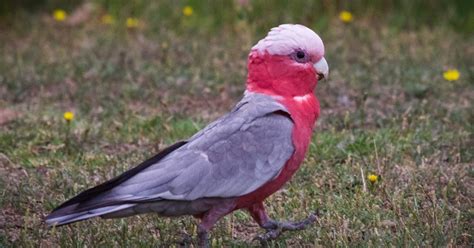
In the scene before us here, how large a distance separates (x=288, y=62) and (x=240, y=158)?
0.47 metres

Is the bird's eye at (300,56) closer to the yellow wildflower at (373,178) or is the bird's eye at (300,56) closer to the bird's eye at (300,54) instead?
the bird's eye at (300,54)

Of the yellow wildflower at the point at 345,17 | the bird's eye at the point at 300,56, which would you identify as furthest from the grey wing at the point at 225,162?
the yellow wildflower at the point at 345,17

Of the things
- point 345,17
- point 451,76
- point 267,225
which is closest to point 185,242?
point 267,225

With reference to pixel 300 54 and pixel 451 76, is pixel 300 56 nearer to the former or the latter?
pixel 300 54

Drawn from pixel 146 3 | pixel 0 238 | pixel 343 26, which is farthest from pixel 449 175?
pixel 146 3

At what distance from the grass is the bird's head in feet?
2.19

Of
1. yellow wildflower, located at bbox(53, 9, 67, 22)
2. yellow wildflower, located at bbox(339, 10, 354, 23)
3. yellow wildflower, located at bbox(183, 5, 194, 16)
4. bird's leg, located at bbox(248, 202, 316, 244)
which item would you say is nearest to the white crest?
bird's leg, located at bbox(248, 202, 316, 244)

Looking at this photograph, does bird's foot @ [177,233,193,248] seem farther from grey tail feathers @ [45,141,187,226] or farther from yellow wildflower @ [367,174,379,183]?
yellow wildflower @ [367,174,379,183]

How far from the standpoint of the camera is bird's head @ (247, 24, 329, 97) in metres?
4.00

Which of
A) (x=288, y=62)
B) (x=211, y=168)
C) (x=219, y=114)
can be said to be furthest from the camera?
(x=219, y=114)

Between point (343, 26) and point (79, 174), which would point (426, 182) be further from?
point (343, 26)

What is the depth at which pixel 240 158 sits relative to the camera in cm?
387

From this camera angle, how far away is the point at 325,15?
7.86 m

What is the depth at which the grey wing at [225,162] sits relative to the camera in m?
3.75
